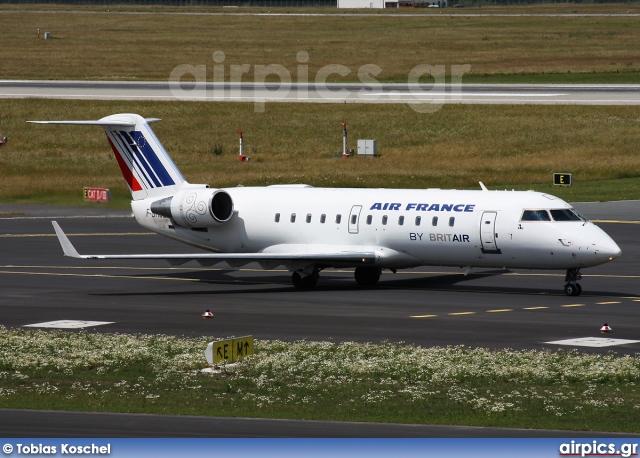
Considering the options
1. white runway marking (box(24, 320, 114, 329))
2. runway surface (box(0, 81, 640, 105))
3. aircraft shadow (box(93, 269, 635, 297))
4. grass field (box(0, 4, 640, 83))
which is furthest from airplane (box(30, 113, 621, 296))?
grass field (box(0, 4, 640, 83))

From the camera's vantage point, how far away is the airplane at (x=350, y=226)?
36.6 metres

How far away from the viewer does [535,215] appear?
120 ft

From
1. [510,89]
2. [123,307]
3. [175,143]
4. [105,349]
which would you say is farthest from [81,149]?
[105,349]

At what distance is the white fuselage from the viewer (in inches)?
1430

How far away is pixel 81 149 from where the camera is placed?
86438 mm

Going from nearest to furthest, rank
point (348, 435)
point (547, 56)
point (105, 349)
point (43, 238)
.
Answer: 1. point (348, 435)
2. point (105, 349)
3. point (43, 238)
4. point (547, 56)

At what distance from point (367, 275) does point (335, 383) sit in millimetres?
16574

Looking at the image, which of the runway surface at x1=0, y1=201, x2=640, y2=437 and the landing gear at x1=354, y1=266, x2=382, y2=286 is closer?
the runway surface at x1=0, y1=201, x2=640, y2=437

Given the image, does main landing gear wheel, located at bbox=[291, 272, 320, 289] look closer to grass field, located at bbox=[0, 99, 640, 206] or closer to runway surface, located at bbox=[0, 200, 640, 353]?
runway surface, located at bbox=[0, 200, 640, 353]

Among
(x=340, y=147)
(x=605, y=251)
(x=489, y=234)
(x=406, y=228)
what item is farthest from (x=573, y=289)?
(x=340, y=147)

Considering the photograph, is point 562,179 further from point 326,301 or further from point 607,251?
point 326,301

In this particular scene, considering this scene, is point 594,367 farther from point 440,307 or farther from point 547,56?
point 547,56

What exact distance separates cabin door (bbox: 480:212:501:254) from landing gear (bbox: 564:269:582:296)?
91.2 inches

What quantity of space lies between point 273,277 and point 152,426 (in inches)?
940
